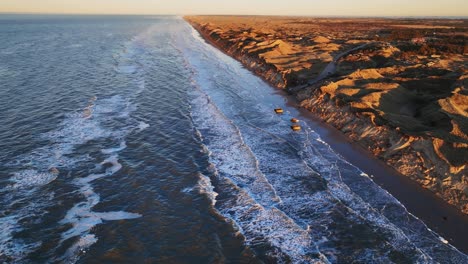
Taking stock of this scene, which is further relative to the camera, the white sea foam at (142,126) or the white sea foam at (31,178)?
the white sea foam at (142,126)

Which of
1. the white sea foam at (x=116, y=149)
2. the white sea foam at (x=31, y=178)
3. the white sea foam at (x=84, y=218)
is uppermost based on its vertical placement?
the white sea foam at (x=116, y=149)

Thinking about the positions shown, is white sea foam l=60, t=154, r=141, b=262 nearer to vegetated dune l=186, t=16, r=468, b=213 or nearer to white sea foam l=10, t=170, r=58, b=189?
white sea foam l=10, t=170, r=58, b=189

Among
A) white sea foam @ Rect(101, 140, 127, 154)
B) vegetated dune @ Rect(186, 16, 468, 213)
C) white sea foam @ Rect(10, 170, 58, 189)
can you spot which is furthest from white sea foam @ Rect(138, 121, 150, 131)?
vegetated dune @ Rect(186, 16, 468, 213)

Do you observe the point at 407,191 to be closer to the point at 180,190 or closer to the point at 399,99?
the point at 180,190

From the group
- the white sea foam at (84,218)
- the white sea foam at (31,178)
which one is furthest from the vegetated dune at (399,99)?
the white sea foam at (31,178)

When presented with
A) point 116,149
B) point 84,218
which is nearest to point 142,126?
point 116,149

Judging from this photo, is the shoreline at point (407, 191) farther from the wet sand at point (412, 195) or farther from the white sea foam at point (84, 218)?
the white sea foam at point (84, 218)
